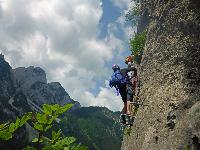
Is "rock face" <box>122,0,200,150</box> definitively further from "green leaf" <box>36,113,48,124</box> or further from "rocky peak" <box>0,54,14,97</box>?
"rocky peak" <box>0,54,14,97</box>

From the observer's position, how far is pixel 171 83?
42.0 feet

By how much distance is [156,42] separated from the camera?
50.4 ft

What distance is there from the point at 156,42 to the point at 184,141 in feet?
19.2

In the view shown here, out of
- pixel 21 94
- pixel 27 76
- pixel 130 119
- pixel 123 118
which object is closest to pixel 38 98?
pixel 27 76

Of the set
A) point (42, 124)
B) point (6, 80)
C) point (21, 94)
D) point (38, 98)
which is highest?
point (38, 98)

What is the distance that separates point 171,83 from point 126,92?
392 centimetres

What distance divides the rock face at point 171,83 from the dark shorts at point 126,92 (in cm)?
82

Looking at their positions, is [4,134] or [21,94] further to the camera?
[21,94]

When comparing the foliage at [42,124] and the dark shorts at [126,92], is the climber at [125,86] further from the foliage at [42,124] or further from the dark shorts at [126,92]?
the foliage at [42,124]

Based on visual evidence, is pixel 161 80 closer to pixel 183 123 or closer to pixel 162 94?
pixel 162 94

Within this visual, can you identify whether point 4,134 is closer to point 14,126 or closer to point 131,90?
point 14,126

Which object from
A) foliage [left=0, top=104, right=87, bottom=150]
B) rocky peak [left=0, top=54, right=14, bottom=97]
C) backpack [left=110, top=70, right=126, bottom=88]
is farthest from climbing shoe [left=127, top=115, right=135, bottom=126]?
rocky peak [left=0, top=54, right=14, bottom=97]

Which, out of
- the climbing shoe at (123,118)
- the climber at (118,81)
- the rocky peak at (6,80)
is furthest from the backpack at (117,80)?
the rocky peak at (6,80)

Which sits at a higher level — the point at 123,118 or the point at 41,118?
the point at 123,118
